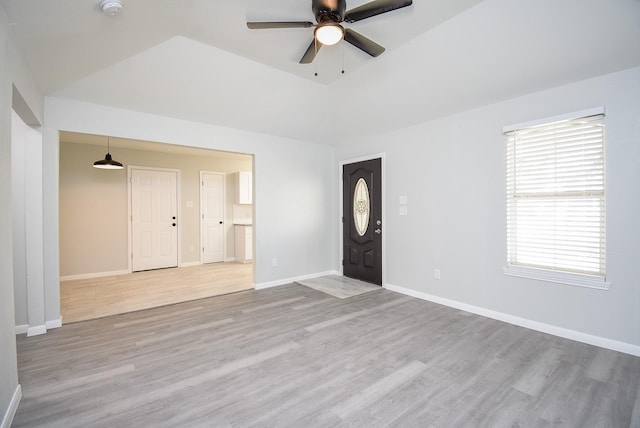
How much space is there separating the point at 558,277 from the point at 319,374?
2659mm

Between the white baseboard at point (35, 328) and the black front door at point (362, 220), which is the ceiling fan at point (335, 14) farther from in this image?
the white baseboard at point (35, 328)

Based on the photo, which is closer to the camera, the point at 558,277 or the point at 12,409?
the point at 12,409

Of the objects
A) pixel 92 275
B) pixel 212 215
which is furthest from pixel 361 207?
pixel 92 275

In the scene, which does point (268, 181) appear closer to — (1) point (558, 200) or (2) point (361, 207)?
(2) point (361, 207)

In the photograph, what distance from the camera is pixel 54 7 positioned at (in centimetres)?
193

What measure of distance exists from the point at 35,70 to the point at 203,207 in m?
4.61

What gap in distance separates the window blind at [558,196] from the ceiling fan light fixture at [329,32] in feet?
7.95

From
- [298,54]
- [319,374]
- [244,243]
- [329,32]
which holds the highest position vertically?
[298,54]

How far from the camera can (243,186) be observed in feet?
23.9

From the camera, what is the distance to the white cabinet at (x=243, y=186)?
7203mm

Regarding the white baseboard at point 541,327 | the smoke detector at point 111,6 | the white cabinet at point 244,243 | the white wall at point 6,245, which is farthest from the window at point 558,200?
the white cabinet at point 244,243

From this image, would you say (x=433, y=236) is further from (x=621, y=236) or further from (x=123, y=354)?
(x=123, y=354)

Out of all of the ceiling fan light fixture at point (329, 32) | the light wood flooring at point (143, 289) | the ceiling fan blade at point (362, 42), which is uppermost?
the ceiling fan blade at point (362, 42)

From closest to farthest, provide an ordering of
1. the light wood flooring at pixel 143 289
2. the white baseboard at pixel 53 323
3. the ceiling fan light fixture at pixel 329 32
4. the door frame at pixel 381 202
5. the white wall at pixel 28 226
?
the ceiling fan light fixture at pixel 329 32 < the white wall at pixel 28 226 < the white baseboard at pixel 53 323 < the light wood flooring at pixel 143 289 < the door frame at pixel 381 202
